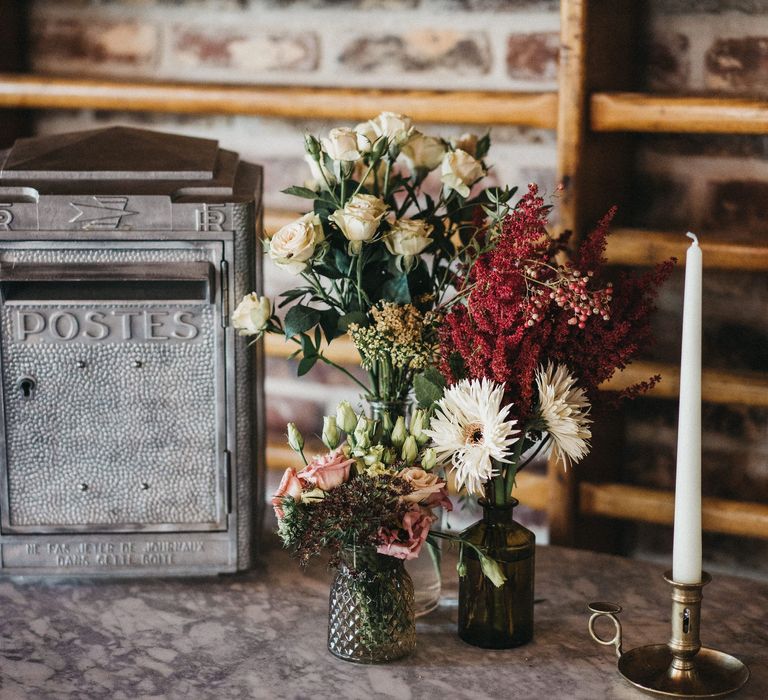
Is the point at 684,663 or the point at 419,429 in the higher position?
the point at 419,429

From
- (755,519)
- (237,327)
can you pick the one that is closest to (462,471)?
(237,327)

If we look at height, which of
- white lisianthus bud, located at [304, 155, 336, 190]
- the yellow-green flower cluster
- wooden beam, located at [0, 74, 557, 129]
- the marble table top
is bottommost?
the marble table top

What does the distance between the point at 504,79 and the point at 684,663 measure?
0.90 metres

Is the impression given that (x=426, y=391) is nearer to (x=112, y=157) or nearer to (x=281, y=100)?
(x=112, y=157)

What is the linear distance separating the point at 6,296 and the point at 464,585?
0.60 meters

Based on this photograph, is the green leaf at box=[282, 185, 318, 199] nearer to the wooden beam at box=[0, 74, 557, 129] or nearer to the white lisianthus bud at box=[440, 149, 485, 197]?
the white lisianthus bud at box=[440, 149, 485, 197]

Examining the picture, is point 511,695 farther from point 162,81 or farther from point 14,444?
point 162,81

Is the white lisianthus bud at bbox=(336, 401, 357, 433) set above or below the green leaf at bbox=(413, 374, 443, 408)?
below

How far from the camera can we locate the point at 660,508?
1.40 metres

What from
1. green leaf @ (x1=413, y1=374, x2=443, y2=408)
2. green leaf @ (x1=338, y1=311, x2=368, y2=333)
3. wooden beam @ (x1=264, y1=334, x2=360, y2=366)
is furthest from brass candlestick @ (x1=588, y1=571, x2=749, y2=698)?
wooden beam @ (x1=264, y1=334, x2=360, y2=366)

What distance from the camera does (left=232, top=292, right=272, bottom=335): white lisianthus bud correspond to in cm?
109

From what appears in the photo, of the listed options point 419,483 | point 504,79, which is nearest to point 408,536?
point 419,483

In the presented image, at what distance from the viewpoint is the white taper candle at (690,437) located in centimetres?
93

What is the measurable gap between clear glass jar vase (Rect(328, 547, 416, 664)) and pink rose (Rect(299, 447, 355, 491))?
7 cm
